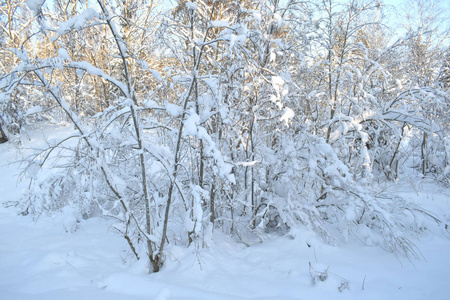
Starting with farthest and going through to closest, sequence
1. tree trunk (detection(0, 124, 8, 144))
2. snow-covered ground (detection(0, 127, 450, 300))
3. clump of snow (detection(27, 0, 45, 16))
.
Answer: tree trunk (detection(0, 124, 8, 144)), snow-covered ground (detection(0, 127, 450, 300)), clump of snow (detection(27, 0, 45, 16))

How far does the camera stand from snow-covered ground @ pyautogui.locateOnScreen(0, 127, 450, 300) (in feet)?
8.22

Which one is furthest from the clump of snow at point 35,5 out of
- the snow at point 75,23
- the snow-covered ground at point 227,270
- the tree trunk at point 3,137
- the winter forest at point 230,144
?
the tree trunk at point 3,137

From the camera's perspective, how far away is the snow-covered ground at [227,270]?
2504 millimetres

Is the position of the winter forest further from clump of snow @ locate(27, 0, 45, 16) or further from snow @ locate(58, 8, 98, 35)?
clump of snow @ locate(27, 0, 45, 16)

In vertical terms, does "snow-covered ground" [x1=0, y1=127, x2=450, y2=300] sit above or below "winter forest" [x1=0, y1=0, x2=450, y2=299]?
below

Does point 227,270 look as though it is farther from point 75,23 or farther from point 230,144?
point 75,23

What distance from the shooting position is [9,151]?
1050 cm

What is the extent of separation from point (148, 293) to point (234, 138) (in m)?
2.22

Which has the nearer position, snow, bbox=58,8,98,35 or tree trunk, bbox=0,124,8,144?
snow, bbox=58,8,98,35

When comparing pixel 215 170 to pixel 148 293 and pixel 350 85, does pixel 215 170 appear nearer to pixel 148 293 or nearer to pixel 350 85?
pixel 148 293

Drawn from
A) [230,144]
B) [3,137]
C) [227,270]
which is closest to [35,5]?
[230,144]

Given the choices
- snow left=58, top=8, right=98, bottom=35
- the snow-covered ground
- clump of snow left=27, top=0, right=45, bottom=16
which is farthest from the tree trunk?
clump of snow left=27, top=0, right=45, bottom=16

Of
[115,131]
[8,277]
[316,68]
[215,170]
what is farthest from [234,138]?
[8,277]

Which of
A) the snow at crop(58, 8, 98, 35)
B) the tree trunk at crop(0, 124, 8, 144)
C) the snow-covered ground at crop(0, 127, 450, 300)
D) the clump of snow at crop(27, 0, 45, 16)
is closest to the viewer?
the clump of snow at crop(27, 0, 45, 16)
